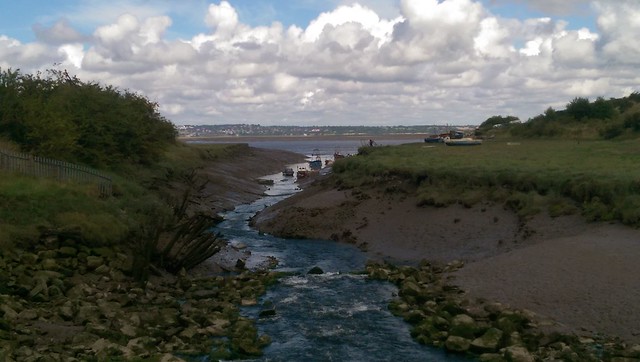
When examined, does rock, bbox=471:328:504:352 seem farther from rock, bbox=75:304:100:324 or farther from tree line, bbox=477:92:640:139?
tree line, bbox=477:92:640:139

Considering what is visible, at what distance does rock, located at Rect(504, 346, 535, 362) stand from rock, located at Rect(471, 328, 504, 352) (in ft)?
2.09

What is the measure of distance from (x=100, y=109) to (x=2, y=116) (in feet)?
36.0

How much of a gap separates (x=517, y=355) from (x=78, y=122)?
1525 inches

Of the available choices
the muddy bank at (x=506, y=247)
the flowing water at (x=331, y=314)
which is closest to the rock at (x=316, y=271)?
the flowing water at (x=331, y=314)

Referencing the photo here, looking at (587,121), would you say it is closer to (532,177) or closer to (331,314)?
(532,177)

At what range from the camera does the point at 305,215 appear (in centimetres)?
4491

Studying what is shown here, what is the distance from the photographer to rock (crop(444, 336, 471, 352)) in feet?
62.1

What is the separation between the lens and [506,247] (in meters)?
32.0

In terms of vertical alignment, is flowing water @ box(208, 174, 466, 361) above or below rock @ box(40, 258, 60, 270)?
below

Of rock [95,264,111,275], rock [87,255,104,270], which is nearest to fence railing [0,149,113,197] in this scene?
rock [87,255,104,270]

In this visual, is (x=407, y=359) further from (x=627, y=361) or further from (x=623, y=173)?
(x=623, y=173)

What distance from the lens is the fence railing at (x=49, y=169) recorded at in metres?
33.5

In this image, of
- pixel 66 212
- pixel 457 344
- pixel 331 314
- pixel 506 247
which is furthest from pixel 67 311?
pixel 506 247

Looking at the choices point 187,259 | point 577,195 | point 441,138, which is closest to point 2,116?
point 187,259
